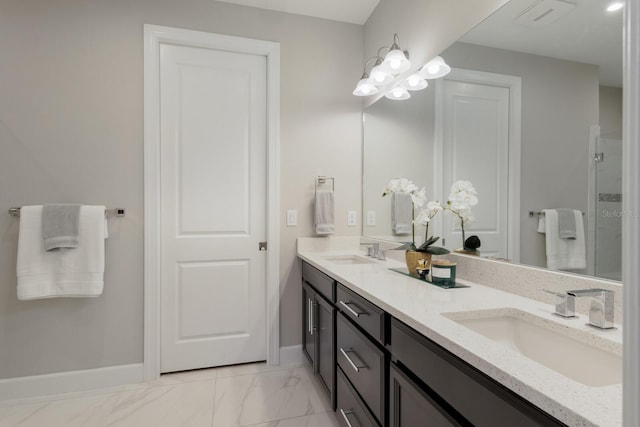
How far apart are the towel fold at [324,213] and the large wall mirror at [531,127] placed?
0.73 m

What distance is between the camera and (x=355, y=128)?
8.47 ft

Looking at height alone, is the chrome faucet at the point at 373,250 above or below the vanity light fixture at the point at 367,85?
below

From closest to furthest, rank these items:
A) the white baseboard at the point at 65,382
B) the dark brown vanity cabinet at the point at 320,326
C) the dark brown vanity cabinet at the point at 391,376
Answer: the dark brown vanity cabinet at the point at 391,376 → the dark brown vanity cabinet at the point at 320,326 → the white baseboard at the point at 65,382

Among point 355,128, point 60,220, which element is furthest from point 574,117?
point 60,220

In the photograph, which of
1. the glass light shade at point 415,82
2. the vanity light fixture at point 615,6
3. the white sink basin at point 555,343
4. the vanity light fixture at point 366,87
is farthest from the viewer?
the vanity light fixture at point 366,87

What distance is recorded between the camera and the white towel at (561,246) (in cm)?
108

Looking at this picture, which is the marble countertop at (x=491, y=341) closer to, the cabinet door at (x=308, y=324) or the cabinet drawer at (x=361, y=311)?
the cabinet drawer at (x=361, y=311)

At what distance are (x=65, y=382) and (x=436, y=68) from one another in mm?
2826

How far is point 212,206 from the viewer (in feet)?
7.71

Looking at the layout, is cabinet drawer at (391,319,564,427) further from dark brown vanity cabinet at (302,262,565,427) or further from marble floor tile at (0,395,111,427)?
marble floor tile at (0,395,111,427)

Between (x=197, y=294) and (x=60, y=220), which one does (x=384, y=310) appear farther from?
(x=60, y=220)

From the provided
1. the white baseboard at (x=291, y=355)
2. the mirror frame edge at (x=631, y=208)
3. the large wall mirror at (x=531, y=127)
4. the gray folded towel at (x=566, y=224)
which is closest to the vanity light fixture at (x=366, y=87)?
the large wall mirror at (x=531, y=127)

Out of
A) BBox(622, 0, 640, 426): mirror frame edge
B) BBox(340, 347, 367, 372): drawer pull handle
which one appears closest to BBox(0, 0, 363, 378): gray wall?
BBox(340, 347, 367, 372): drawer pull handle

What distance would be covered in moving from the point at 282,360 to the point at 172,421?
828 millimetres
